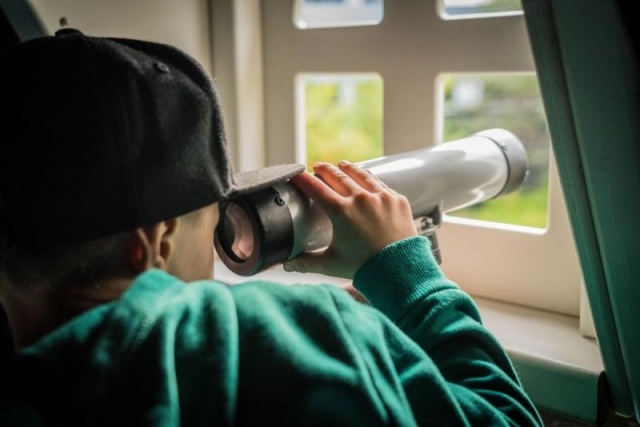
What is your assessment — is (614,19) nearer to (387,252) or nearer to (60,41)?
(387,252)

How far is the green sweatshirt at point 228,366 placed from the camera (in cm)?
41

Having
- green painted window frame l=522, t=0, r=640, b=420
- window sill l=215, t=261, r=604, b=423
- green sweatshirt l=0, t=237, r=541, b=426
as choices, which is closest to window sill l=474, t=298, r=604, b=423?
window sill l=215, t=261, r=604, b=423

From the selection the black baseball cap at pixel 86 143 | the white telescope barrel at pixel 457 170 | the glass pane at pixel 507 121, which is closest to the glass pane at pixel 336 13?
the glass pane at pixel 507 121

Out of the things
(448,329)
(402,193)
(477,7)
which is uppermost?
(477,7)

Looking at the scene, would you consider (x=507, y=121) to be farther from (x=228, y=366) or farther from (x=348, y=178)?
(x=228, y=366)

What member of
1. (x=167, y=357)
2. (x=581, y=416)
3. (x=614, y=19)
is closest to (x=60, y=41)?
(x=167, y=357)

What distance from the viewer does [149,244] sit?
1.81 ft

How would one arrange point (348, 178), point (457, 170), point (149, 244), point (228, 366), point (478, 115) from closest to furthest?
point (228, 366) → point (149, 244) → point (348, 178) → point (457, 170) → point (478, 115)

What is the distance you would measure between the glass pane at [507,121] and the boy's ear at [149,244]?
57cm

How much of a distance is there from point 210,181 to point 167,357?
0.19 metres

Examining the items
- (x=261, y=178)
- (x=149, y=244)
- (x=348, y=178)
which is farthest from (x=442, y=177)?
(x=149, y=244)

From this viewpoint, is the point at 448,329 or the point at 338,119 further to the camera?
the point at 338,119

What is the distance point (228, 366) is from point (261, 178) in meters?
0.23

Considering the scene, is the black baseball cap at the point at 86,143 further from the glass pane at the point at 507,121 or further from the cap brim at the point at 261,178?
the glass pane at the point at 507,121
